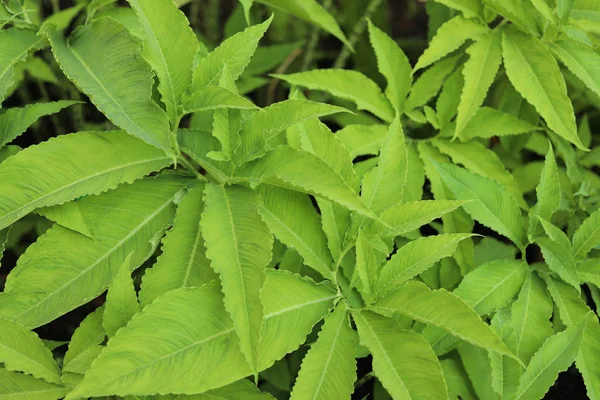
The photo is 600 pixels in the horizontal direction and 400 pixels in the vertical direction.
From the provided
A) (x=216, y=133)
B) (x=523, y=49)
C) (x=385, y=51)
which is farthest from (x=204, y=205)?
(x=523, y=49)

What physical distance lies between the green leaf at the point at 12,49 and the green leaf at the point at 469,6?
829 millimetres

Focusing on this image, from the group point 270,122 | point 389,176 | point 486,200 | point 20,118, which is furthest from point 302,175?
point 20,118

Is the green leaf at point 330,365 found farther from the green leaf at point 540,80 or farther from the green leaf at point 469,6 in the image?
the green leaf at point 469,6

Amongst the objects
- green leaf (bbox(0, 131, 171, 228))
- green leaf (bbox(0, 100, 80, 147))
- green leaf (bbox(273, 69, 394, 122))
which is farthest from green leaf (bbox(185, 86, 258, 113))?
green leaf (bbox(273, 69, 394, 122))

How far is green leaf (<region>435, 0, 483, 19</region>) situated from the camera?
121cm

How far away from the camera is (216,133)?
914 millimetres

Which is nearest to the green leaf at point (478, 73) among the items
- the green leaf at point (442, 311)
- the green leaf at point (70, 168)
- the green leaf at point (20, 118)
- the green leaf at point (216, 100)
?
the green leaf at point (442, 311)

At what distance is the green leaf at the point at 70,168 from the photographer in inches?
32.8

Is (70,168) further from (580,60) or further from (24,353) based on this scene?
(580,60)

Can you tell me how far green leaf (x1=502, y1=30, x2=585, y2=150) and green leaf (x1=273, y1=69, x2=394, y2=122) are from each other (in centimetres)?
28

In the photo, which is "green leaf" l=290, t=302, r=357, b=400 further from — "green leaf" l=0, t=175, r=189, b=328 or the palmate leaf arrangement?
"green leaf" l=0, t=175, r=189, b=328

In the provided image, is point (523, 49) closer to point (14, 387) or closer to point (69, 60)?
point (69, 60)

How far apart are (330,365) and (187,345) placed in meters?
0.23

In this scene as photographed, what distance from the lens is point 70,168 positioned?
0.87 m
